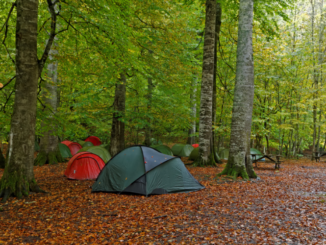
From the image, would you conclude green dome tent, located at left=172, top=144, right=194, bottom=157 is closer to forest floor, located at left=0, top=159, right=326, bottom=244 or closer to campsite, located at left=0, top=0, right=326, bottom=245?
campsite, located at left=0, top=0, right=326, bottom=245

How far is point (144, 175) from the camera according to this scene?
671 cm

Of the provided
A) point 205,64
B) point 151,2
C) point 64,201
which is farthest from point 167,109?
point 64,201

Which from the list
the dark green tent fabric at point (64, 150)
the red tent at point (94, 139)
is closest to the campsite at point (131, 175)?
the dark green tent fabric at point (64, 150)

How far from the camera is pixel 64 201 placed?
6035 millimetres

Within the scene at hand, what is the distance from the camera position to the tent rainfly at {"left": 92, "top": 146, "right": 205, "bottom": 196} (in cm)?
668

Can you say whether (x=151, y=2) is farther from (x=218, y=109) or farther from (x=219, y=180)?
(x=218, y=109)

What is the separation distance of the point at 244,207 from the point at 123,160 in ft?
12.4

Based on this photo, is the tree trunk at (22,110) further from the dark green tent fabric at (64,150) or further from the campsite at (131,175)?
the dark green tent fabric at (64,150)

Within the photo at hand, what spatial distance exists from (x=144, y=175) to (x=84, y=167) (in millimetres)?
3427

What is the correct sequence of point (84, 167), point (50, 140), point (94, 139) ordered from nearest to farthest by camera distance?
point (84, 167)
point (50, 140)
point (94, 139)

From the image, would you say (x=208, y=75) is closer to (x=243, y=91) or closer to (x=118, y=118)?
(x=243, y=91)

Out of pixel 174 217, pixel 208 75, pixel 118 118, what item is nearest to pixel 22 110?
pixel 174 217

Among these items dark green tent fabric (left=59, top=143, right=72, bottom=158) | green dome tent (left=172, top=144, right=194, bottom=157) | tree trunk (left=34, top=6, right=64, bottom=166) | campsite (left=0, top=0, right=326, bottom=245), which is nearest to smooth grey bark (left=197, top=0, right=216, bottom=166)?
campsite (left=0, top=0, right=326, bottom=245)

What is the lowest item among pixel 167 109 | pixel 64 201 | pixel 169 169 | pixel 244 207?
pixel 64 201
